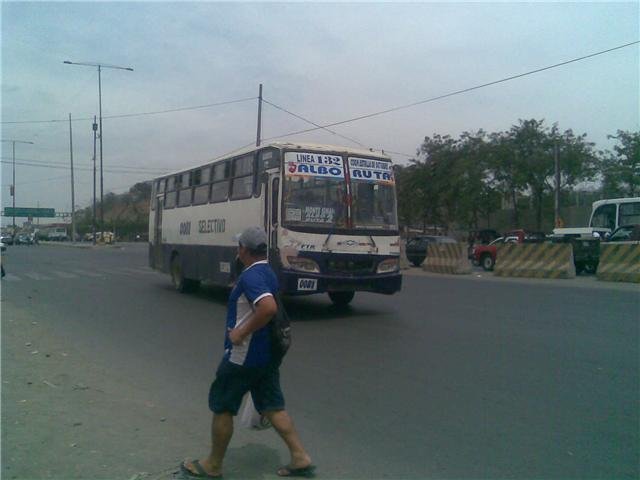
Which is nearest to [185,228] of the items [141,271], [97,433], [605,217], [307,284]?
[307,284]

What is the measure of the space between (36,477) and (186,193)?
495 inches

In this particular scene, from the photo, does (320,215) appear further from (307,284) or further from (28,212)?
(28,212)

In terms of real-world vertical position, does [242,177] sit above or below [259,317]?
above

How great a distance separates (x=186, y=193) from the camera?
16469mm

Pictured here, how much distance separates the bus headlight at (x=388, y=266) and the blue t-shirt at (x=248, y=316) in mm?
7423

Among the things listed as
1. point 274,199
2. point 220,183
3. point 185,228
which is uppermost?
point 220,183

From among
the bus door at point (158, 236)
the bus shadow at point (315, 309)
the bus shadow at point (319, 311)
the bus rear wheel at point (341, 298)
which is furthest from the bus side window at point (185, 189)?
the bus rear wheel at point (341, 298)

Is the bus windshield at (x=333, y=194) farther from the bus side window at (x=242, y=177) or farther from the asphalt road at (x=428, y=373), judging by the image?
the asphalt road at (x=428, y=373)

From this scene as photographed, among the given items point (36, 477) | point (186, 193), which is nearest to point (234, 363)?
point (36, 477)

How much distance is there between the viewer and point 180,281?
658 inches

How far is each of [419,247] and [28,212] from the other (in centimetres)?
7633

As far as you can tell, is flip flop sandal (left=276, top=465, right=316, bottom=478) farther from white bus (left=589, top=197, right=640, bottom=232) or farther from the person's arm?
white bus (left=589, top=197, right=640, bottom=232)

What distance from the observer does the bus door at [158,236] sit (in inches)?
732

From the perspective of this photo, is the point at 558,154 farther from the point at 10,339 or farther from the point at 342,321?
the point at 10,339
